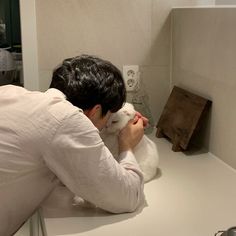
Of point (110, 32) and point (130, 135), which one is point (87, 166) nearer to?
point (130, 135)

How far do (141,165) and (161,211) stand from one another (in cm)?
22

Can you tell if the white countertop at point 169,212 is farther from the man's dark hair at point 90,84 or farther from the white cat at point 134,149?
the man's dark hair at point 90,84

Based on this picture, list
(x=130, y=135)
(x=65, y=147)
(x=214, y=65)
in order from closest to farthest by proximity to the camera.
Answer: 1. (x=65, y=147)
2. (x=130, y=135)
3. (x=214, y=65)

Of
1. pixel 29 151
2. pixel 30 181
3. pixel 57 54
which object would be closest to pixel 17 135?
pixel 29 151

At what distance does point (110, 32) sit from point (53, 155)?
0.95 metres

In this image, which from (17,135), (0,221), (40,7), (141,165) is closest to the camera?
(17,135)

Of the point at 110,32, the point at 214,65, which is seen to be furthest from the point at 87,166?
the point at 110,32

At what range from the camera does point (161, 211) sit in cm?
108

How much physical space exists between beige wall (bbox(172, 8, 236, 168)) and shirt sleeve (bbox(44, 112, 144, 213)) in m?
0.49

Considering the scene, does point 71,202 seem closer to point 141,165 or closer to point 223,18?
point 141,165

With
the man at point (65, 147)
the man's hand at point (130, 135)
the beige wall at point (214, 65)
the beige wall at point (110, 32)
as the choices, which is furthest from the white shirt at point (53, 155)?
the beige wall at point (110, 32)

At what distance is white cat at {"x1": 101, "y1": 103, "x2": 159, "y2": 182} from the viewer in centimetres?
126

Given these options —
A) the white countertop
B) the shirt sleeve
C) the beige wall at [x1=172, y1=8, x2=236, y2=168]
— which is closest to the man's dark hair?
the shirt sleeve

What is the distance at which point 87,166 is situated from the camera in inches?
37.9
